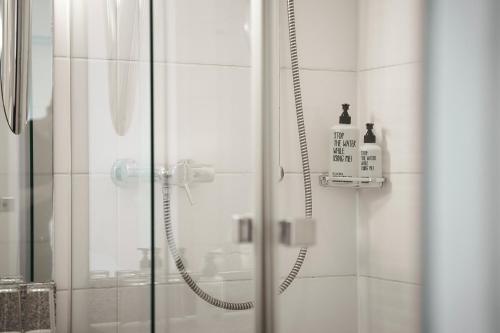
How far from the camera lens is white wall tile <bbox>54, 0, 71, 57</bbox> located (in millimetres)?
1488

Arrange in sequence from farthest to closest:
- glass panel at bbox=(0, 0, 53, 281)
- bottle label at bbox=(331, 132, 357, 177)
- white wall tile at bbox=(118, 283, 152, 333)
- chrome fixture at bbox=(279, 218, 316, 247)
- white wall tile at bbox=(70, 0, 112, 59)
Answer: glass panel at bbox=(0, 0, 53, 281) → white wall tile at bbox=(70, 0, 112, 59) → white wall tile at bbox=(118, 283, 152, 333) → bottle label at bbox=(331, 132, 357, 177) → chrome fixture at bbox=(279, 218, 316, 247)

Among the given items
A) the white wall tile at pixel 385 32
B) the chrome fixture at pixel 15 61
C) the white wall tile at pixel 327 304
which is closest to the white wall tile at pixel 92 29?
the chrome fixture at pixel 15 61

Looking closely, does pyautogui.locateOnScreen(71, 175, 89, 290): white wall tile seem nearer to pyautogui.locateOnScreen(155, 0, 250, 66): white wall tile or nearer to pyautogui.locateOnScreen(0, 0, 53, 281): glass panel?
pyautogui.locateOnScreen(0, 0, 53, 281): glass panel

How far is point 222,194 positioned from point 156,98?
0.23 m

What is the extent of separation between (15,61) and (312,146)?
0.65 metres

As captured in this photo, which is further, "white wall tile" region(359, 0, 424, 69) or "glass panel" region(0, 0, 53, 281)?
"glass panel" region(0, 0, 53, 281)

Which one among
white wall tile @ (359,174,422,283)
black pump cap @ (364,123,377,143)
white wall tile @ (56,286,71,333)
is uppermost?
black pump cap @ (364,123,377,143)

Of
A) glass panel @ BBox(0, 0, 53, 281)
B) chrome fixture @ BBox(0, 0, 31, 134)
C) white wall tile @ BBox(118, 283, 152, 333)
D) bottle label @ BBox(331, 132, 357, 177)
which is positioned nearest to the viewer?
bottle label @ BBox(331, 132, 357, 177)

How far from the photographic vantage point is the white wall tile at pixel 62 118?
148cm

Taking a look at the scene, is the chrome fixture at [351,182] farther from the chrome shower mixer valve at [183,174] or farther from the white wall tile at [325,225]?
the chrome shower mixer valve at [183,174]

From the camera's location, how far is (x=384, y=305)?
35.8 inches

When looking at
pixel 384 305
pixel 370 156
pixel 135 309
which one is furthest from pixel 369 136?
pixel 135 309

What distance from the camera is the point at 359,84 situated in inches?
35.9

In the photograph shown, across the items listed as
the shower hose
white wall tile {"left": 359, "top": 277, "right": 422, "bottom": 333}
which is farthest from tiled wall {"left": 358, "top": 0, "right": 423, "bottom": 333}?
the shower hose
